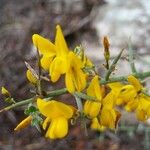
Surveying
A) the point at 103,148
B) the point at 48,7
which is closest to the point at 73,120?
the point at 103,148

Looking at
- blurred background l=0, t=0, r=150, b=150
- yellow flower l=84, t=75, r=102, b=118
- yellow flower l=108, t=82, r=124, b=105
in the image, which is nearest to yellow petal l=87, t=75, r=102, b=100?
yellow flower l=84, t=75, r=102, b=118

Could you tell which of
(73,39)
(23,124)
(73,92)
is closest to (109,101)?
(73,92)

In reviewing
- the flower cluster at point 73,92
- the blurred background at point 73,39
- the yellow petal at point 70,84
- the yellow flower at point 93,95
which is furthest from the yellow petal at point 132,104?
the blurred background at point 73,39

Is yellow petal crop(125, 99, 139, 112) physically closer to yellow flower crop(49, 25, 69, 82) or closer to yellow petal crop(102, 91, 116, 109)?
yellow petal crop(102, 91, 116, 109)

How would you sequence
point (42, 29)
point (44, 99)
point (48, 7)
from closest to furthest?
point (44, 99) < point (42, 29) < point (48, 7)

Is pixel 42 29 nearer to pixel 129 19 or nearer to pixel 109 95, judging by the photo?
pixel 129 19
